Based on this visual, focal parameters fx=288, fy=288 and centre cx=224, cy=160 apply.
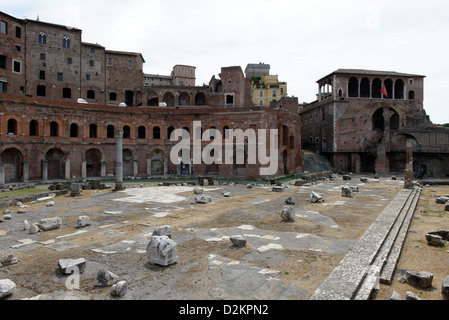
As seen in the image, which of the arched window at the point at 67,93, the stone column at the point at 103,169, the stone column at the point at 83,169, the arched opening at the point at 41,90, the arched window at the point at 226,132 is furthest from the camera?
the arched window at the point at 67,93

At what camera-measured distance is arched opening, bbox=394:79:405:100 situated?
153 ft

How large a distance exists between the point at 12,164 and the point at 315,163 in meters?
37.6

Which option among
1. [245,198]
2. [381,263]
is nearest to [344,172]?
[245,198]

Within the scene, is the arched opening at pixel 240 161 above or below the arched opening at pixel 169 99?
below

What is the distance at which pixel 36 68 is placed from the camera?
36.8m

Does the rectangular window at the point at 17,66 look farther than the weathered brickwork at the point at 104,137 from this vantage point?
Yes

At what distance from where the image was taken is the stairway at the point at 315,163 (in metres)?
41.7

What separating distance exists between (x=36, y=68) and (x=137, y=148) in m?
16.7

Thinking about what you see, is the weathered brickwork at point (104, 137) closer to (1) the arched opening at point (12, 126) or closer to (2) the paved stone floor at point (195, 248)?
(1) the arched opening at point (12, 126)

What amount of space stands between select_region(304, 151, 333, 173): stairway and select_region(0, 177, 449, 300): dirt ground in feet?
83.4

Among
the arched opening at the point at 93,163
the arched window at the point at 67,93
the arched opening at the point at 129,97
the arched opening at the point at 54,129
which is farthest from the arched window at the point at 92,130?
the arched opening at the point at 129,97

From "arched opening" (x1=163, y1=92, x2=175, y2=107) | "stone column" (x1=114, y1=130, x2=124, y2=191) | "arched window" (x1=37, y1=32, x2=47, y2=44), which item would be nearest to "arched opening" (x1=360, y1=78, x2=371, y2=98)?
"arched opening" (x1=163, y1=92, x2=175, y2=107)

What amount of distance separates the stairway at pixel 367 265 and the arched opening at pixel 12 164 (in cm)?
3170

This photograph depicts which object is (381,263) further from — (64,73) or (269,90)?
(269,90)
